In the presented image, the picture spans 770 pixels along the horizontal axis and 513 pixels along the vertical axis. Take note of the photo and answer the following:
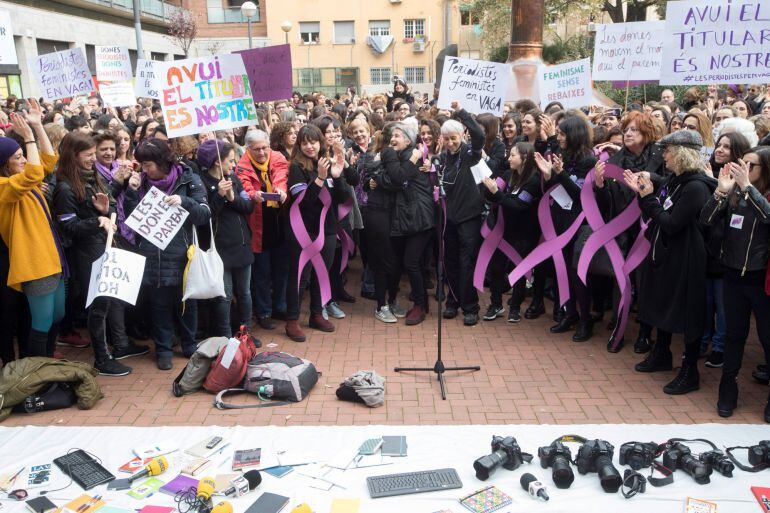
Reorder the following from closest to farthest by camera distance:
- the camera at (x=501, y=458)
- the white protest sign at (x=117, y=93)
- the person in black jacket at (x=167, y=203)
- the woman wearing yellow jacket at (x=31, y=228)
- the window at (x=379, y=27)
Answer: the camera at (x=501, y=458) → the woman wearing yellow jacket at (x=31, y=228) → the person in black jacket at (x=167, y=203) → the white protest sign at (x=117, y=93) → the window at (x=379, y=27)

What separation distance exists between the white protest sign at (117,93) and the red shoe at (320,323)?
675 cm

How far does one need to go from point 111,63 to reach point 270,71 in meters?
5.11

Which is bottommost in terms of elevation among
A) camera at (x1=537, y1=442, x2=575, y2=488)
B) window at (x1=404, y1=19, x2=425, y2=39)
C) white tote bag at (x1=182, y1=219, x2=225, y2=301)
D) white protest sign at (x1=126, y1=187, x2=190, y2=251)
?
camera at (x1=537, y1=442, x2=575, y2=488)

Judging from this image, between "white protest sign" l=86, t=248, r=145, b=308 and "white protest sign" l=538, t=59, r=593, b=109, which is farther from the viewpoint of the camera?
"white protest sign" l=538, t=59, r=593, b=109

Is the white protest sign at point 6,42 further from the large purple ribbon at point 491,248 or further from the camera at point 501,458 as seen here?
the camera at point 501,458

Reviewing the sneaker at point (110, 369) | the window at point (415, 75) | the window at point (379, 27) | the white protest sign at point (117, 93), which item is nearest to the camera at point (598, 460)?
the sneaker at point (110, 369)

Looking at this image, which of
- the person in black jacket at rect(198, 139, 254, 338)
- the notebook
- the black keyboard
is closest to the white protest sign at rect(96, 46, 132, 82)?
the person in black jacket at rect(198, 139, 254, 338)

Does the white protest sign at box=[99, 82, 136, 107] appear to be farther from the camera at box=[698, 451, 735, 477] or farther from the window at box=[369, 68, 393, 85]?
the window at box=[369, 68, 393, 85]

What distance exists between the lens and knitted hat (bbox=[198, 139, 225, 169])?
6082mm

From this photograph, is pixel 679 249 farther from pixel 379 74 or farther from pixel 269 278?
pixel 379 74

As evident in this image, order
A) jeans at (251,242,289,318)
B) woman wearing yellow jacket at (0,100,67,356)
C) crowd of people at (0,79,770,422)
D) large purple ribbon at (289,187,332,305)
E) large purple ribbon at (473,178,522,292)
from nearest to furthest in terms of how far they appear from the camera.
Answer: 1. woman wearing yellow jacket at (0,100,67,356)
2. crowd of people at (0,79,770,422)
3. large purple ribbon at (289,187,332,305)
4. jeans at (251,242,289,318)
5. large purple ribbon at (473,178,522,292)

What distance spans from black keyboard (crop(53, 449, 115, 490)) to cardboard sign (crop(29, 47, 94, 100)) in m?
6.08

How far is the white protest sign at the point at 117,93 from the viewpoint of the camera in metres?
11.5

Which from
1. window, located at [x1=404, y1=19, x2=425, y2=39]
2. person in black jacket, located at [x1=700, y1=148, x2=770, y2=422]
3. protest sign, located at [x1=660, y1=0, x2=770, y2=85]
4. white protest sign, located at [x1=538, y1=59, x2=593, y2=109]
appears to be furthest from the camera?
window, located at [x1=404, y1=19, x2=425, y2=39]
